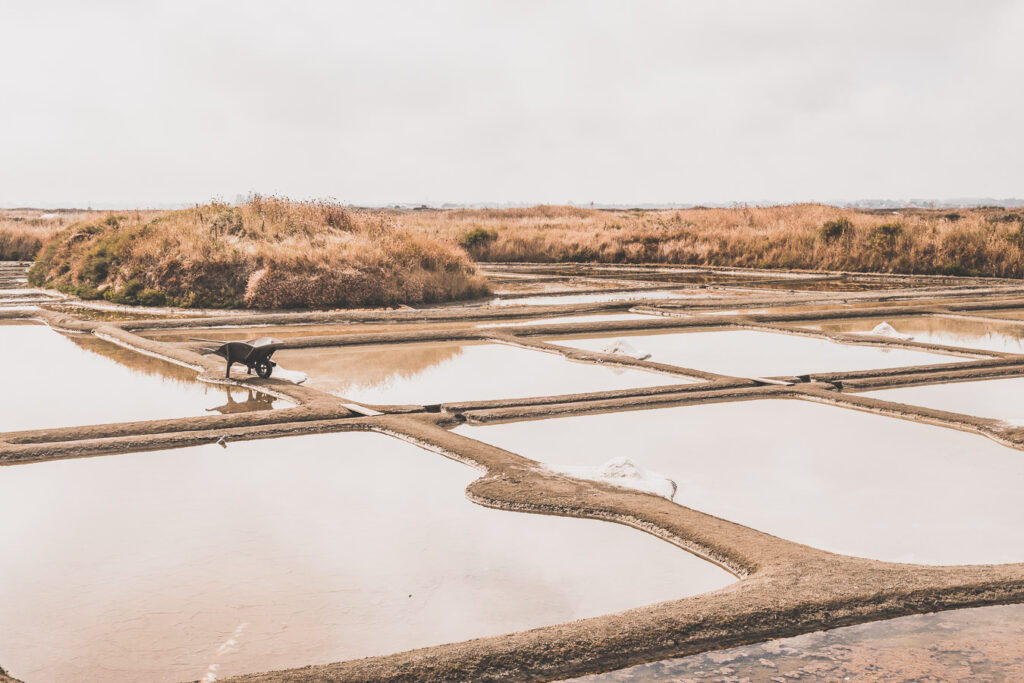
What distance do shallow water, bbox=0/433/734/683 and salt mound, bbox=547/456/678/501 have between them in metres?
0.51

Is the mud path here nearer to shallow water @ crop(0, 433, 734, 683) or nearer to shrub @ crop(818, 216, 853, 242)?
shallow water @ crop(0, 433, 734, 683)

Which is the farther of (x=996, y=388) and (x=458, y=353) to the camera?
(x=458, y=353)

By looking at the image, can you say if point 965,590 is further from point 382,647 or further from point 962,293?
point 962,293

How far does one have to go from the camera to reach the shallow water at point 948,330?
11.5 m

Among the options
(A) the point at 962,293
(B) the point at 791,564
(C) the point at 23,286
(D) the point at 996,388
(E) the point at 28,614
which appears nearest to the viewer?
(E) the point at 28,614

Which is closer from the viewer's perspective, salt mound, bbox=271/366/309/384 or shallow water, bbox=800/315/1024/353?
salt mound, bbox=271/366/309/384

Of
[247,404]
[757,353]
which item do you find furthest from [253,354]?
[757,353]

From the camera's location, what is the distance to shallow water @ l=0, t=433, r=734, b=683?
3189mm

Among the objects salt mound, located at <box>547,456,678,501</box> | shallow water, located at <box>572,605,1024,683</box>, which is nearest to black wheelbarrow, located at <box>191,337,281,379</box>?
salt mound, located at <box>547,456,678,501</box>

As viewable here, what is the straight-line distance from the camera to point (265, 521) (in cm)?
439

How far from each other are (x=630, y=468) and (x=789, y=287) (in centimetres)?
1555

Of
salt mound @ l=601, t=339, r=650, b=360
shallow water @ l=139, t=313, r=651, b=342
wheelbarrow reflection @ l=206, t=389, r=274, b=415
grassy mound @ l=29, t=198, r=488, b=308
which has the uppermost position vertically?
grassy mound @ l=29, t=198, r=488, b=308

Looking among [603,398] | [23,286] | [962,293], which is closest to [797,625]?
[603,398]

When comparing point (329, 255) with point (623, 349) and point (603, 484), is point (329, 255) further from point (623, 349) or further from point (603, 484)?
point (603, 484)
